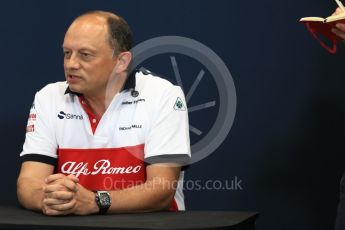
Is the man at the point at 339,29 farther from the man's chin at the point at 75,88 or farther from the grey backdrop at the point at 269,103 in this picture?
the man's chin at the point at 75,88

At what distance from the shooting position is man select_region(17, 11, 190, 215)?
198cm

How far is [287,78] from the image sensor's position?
8.09 feet

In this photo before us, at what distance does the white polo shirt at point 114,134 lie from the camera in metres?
2.01

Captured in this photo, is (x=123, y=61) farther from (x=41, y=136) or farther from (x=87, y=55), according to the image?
(x=41, y=136)

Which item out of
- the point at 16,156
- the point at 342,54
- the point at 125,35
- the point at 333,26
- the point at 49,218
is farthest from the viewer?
the point at 16,156

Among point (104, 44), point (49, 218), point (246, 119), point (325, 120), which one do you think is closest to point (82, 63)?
point (104, 44)

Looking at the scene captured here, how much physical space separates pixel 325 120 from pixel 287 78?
0.23 metres

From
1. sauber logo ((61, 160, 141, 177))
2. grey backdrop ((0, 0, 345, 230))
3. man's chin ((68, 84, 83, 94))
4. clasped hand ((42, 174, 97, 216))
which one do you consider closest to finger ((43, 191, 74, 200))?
clasped hand ((42, 174, 97, 216))

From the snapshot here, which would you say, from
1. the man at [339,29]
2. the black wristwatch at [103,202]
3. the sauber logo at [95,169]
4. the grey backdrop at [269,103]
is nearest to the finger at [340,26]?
the man at [339,29]

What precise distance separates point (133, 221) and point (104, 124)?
0.62 meters

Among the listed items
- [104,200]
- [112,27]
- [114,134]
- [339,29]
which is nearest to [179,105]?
[114,134]

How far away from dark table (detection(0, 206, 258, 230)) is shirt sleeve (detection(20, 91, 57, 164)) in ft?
1.00

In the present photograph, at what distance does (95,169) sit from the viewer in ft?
6.72

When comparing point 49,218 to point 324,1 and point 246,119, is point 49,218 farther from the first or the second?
point 324,1
